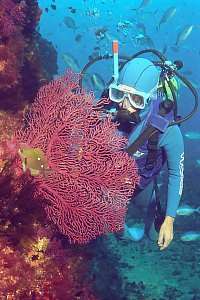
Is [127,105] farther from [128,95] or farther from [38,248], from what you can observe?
[38,248]

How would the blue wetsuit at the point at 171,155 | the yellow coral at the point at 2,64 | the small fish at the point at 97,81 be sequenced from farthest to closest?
the small fish at the point at 97,81 < the blue wetsuit at the point at 171,155 < the yellow coral at the point at 2,64

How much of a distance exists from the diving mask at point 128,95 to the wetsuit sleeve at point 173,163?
2.10 ft

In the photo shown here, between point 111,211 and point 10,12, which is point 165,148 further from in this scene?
point 10,12

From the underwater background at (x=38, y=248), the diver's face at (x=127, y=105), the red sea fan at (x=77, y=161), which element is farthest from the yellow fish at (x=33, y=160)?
the diver's face at (x=127, y=105)

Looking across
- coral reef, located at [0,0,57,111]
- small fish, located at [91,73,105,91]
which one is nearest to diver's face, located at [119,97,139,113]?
coral reef, located at [0,0,57,111]

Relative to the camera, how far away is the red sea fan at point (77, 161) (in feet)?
11.6

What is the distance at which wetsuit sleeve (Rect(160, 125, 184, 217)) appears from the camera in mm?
4617

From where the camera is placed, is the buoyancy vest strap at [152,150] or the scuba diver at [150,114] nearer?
the scuba diver at [150,114]

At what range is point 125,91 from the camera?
412 centimetres

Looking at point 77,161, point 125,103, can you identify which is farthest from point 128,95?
point 77,161

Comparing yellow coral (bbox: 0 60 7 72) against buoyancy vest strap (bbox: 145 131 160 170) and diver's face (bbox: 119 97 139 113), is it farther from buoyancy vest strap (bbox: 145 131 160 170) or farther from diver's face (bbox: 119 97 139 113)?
buoyancy vest strap (bbox: 145 131 160 170)

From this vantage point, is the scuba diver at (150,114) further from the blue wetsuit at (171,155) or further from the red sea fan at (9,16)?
the red sea fan at (9,16)

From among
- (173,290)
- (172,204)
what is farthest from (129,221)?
(172,204)

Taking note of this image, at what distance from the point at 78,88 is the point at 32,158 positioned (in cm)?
117
